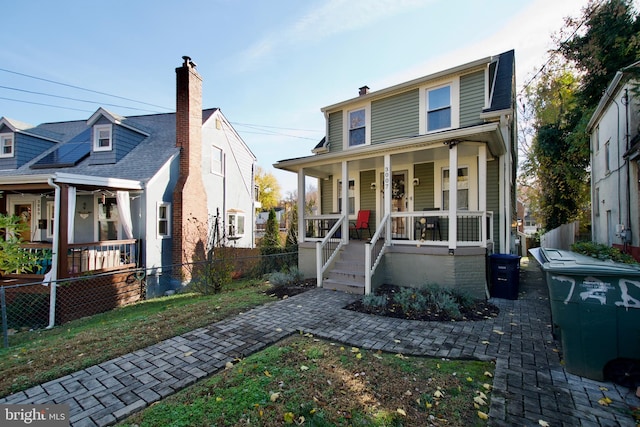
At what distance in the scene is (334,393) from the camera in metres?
2.97

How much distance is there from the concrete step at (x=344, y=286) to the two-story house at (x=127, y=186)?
535cm

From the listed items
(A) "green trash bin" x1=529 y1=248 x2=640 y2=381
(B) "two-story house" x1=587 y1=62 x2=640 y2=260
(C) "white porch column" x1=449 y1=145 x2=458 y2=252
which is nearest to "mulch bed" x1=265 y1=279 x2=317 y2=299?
(C) "white porch column" x1=449 y1=145 x2=458 y2=252

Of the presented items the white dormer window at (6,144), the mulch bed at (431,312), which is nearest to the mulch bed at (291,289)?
the mulch bed at (431,312)

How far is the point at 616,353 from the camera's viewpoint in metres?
3.07

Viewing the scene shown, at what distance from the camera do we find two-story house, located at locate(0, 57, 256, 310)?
8843 millimetres

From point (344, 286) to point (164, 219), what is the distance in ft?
27.8

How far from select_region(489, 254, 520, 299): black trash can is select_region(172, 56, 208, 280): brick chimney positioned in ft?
35.1

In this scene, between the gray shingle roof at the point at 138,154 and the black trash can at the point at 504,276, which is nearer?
the black trash can at the point at 504,276

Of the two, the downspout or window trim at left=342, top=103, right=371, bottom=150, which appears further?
window trim at left=342, top=103, right=371, bottom=150

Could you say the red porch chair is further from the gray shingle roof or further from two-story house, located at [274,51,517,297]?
the gray shingle roof

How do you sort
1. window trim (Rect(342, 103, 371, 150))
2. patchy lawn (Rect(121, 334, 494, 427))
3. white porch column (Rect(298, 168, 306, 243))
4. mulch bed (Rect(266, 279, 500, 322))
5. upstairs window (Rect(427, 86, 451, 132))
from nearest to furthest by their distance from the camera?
patchy lawn (Rect(121, 334, 494, 427)) < mulch bed (Rect(266, 279, 500, 322)) < upstairs window (Rect(427, 86, 451, 132)) < white porch column (Rect(298, 168, 306, 243)) < window trim (Rect(342, 103, 371, 150))

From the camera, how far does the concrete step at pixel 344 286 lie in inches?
279

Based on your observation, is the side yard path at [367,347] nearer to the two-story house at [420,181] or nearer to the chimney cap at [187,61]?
the two-story house at [420,181]

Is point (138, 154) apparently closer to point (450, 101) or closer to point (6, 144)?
point (6, 144)
